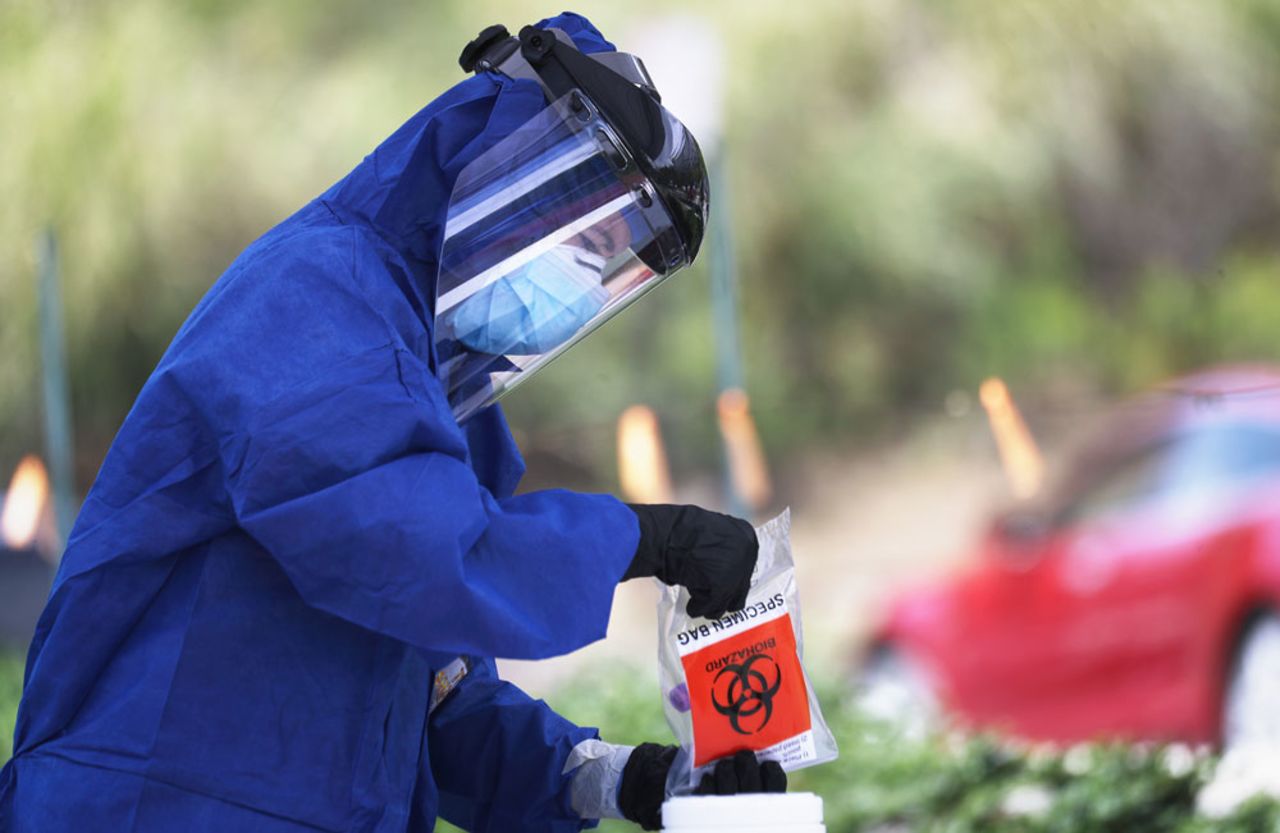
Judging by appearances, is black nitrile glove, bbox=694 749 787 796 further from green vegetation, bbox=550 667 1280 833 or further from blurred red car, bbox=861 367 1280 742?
blurred red car, bbox=861 367 1280 742

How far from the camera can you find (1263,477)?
13.9 feet

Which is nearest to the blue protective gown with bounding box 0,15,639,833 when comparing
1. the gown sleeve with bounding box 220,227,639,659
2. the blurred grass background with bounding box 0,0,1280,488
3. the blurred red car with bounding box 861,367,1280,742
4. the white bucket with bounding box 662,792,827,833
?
the gown sleeve with bounding box 220,227,639,659

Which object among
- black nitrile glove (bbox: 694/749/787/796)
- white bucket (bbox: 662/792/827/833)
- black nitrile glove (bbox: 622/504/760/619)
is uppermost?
black nitrile glove (bbox: 622/504/760/619)

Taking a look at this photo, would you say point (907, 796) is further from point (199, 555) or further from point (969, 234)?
point (199, 555)

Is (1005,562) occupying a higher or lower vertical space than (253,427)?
higher

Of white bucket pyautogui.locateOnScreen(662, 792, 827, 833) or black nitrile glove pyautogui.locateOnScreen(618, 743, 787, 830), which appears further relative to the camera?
black nitrile glove pyautogui.locateOnScreen(618, 743, 787, 830)

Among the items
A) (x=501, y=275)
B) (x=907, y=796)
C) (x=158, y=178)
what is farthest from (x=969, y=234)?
(x=501, y=275)

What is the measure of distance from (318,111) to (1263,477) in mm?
3630

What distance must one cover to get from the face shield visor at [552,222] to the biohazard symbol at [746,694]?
16.6 inches

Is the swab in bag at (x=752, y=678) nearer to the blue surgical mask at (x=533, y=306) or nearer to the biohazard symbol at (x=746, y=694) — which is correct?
the biohazard symbol at (x=746, y=694)

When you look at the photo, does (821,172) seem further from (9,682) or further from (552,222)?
(552,222)

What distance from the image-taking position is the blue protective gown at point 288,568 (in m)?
1.47

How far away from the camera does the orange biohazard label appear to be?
176 centimetres

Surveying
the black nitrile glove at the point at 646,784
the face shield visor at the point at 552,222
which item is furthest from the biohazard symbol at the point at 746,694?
the face shield visor at the point at 552,222
